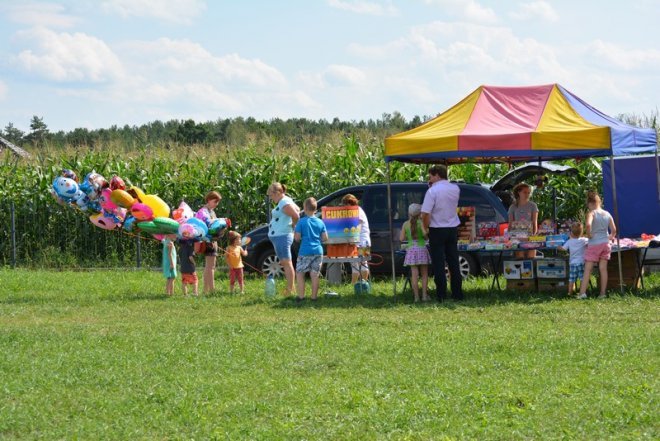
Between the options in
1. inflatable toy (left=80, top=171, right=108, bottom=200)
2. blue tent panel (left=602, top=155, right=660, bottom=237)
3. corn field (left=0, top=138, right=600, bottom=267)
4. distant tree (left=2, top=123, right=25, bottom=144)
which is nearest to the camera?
inflatable toy (left=80, top=171, right=108, bottom=200)

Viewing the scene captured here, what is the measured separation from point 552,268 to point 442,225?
6.67ft

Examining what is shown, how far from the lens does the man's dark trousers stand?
14797mm

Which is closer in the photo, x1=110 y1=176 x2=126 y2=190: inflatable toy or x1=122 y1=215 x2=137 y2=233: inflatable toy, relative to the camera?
x1=122 y1=215 x2=137 y2=233: inflatable toy

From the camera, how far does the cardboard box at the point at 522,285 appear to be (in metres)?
15.7

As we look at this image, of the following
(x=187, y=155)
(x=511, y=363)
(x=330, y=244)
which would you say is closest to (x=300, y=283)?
(x=330, y=244)

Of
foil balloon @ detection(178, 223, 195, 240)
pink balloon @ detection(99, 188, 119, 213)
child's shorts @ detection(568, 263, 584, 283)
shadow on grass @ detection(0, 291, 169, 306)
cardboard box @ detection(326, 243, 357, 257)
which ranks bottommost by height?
shadow on grass @ detection(0, 291, 169, 306)

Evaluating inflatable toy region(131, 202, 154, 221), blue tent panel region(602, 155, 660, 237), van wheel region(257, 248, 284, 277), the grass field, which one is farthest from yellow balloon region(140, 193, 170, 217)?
blue tent panel region(602, 155, 660, 237)

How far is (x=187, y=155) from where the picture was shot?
1033 inches

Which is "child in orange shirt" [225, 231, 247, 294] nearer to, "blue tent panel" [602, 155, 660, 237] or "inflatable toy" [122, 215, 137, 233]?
"inflatable toy" [122, 215, 137, 233]

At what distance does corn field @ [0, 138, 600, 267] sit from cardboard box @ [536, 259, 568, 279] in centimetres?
682

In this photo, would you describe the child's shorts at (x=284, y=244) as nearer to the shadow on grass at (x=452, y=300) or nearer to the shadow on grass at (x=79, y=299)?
the shadow on grass at (x=452, y=300)

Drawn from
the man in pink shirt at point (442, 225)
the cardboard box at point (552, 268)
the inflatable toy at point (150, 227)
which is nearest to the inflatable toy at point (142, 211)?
the inflatable toy at point (150, 227)

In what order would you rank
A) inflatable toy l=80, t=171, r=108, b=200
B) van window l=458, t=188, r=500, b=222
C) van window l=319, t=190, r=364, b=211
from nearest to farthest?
inflatable toy l=80, t=171, r=108, b=200, van window l=458, t=188, r=500, b=222, van window l=319, t=190, r=364, b=211

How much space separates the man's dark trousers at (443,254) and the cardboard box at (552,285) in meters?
1.51
